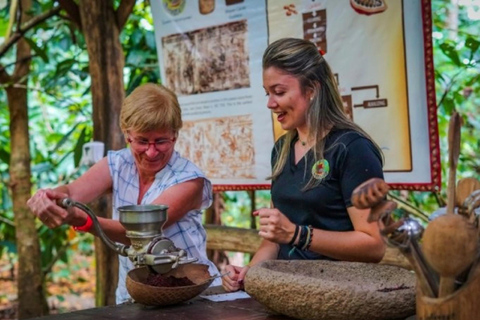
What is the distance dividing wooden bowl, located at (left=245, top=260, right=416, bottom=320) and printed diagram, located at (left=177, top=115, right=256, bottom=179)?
5.25 ft

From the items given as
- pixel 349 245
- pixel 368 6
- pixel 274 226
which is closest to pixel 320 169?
pixel 349 245

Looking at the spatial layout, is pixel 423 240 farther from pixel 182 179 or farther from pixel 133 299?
pixel 182 179

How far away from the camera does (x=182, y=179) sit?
244cm

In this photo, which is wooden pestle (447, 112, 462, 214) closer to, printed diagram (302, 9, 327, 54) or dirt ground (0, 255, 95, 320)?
printed diagram (302, 9, 327, 54)

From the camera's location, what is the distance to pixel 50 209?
7.31ft

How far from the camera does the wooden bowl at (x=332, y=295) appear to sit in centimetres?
159

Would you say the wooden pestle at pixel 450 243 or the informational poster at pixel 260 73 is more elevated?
the informational poster at pixel 260 73

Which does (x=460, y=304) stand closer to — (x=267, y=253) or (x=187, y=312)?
(x=187, y=312)

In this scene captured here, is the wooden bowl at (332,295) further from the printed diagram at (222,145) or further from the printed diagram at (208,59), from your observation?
the printed diagram at (208,59)

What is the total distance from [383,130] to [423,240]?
1593 millimetres

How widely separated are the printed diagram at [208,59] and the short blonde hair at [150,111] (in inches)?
41.6

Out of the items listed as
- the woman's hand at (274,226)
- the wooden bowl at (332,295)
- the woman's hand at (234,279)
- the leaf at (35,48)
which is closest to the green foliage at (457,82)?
the woman's hand at (234,279)

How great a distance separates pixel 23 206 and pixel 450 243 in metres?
3.61

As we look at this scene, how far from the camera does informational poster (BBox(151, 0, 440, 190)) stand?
2.80 m
